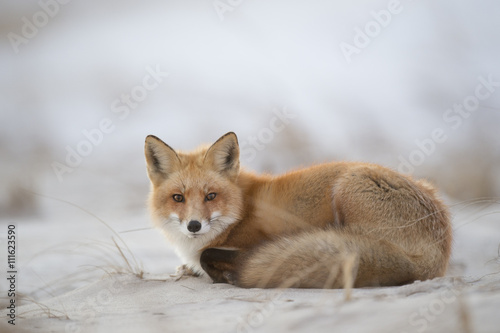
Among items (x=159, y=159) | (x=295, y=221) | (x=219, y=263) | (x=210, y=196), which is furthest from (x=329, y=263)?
(x=159, y=159)

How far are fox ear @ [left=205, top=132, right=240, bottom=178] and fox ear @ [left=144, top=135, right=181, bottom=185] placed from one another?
22 cm

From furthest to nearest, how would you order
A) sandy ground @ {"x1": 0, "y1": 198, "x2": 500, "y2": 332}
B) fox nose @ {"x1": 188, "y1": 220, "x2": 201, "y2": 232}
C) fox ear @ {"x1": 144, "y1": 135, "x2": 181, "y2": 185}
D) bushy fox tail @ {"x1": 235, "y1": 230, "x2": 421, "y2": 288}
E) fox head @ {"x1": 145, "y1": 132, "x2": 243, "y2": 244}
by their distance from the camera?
1. fox ear @ {"x1": 144, "y1": 135, "x2": 181, "y2": 185}
2. fox head @ {"x1": 145, "y1": 132, "x2": 243, "y2": 244}
3. fox nose @ {"x1": 188, "y1": 220, "x2": 201, "y2": 232}
4. bushy fox tail @ {"x1": 235, "y1": 230, "x2": 421, "y2": 288}
5. sandy ground @ {"x1": 0, "y1": 198, "x2": 500, "y2": 332}

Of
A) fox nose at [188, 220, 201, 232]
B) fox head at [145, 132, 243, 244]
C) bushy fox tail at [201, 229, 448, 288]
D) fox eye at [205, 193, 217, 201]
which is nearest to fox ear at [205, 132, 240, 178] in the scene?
fox head at [145, 132, 243, 244]

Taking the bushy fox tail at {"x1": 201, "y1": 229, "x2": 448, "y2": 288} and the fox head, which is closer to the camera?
the bushy fox tail at {"x1": 201, "y1": 229, "x2": 448, "y2": 288}

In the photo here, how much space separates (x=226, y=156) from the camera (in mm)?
2936

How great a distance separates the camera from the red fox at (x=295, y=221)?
2.25 meters

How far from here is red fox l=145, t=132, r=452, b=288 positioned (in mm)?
2254

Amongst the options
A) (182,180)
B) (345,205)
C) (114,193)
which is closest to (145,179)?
(114,193)

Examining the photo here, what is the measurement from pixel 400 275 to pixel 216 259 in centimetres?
105

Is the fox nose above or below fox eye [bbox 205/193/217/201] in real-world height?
Result: below

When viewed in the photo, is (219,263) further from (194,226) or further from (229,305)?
(229,305)

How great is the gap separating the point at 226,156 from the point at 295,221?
0.65m

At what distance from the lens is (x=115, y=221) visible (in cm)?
487

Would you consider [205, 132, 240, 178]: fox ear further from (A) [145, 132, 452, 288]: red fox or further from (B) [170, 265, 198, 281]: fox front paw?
(B) [170, 265, 198, 281]: fox front paw
